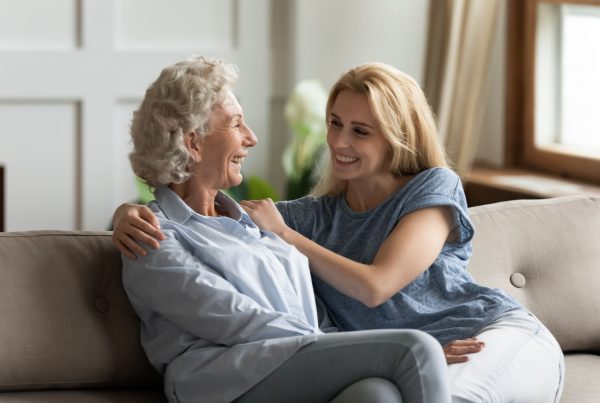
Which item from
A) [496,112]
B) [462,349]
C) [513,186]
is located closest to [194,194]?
[462,349]

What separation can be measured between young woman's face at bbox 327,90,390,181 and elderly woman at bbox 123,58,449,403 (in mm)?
220

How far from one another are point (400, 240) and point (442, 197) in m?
0.14

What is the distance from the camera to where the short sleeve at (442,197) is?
7.79 feet

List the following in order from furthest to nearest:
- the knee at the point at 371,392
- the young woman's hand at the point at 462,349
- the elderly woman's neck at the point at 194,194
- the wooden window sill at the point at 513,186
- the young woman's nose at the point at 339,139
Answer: the wooden window sill at the point at 513,186 < the young woman's nose at the point at 339,139 < the elderly woman's neck at the point at 194,194 < the young woman's hand at the point at 462,349 < the knee at the point at 371,392

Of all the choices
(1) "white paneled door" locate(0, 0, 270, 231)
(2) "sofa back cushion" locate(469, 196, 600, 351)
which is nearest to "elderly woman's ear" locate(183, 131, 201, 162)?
(2) "sofa back cushion" locate(469, 196, 600, 351)

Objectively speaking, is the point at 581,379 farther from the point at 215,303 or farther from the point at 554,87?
the point at 554,87

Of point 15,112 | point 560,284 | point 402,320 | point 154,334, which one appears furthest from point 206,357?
point 15,112

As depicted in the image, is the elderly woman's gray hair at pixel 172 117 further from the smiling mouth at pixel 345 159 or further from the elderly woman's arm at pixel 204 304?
the smiling mouth at pixel 345 159

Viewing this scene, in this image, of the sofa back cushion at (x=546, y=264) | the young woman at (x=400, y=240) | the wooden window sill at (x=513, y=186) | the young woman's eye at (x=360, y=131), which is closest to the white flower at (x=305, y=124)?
the wooden window sill at (x=513, y=186)

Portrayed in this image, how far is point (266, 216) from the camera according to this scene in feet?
7.79

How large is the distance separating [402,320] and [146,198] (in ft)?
6.18

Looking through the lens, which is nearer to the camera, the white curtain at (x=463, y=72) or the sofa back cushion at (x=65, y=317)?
the sofa back cushion at (x=65, y=317)

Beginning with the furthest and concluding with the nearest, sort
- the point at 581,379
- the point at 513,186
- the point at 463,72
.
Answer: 1. the point at 463,72
2. the point at 513,186
3. the point at 581,379

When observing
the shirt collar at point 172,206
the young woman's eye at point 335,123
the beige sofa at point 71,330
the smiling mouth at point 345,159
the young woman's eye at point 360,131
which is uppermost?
the young woman's eye at point 335,123
